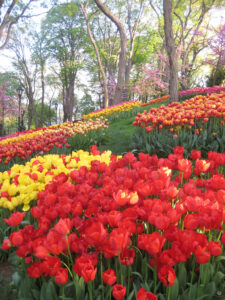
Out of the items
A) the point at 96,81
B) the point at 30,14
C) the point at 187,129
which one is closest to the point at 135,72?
the point at 96,81

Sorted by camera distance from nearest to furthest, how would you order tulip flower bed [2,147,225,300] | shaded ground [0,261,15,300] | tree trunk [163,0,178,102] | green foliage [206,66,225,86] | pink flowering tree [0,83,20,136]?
tulip flower bed [2,147,225,300]
shaded ground [0,261,15,300]
tree trunk [163,0,178,102]
green foliage [206,66,225,86]
pink flowering tree [0,83,20,136]

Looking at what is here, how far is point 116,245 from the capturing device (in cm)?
104

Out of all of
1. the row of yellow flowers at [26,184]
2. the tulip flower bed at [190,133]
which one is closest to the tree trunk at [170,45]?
the tulip flower bed at [190,133]

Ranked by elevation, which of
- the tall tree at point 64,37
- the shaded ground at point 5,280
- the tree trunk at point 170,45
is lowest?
the shaded ground at point 5,280

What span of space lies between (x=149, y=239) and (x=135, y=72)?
121 ft

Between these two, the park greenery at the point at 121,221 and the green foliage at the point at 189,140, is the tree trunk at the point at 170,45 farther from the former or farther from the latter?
the green foliage at the point at 189,140

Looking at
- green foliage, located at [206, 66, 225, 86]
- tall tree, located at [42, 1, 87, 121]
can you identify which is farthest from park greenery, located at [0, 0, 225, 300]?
tall tree, located at [42, 1, 87, 121]

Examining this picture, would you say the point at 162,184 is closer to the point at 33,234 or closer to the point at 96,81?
the point at 33,234

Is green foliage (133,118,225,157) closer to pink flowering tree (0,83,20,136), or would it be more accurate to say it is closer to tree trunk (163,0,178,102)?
tree trunk (163,0,178,102)

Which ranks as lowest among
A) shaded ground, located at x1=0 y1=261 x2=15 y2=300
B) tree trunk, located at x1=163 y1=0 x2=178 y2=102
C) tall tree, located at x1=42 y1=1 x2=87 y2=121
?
shaded ground, located at x1=0 y1=261 x2=15 y2=300

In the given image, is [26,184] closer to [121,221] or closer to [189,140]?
[121,221]

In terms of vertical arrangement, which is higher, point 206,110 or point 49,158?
point 206,110

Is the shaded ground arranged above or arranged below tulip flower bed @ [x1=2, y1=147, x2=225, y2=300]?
below

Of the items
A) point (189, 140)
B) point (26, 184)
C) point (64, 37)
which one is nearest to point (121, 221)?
point (26, 184)
